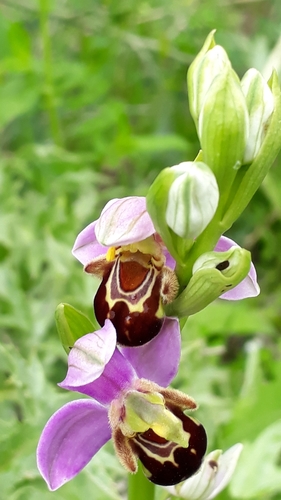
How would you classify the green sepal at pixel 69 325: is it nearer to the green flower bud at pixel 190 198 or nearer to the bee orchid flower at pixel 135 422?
the bee orchid flower at pixel 135 422

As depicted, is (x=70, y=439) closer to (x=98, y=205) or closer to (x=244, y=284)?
(x=244, y=284)

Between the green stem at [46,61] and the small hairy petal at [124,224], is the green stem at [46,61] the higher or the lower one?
the lower one

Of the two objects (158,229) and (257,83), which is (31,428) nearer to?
(158,229)

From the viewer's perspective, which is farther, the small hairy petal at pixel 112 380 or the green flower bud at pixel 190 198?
the small hairy petal at pixel 112 380

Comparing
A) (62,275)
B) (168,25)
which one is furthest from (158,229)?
(168,25)

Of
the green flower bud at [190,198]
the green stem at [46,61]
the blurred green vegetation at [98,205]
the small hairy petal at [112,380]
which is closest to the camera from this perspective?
the green flower bud at [190,198]

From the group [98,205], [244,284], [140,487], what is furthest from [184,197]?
[98,205]

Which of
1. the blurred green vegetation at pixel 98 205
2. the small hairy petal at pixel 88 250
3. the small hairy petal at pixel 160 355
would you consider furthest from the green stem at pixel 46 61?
the small hairy petal at pixel 160 355
